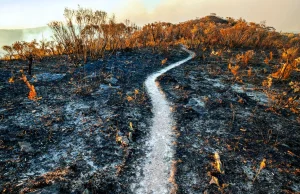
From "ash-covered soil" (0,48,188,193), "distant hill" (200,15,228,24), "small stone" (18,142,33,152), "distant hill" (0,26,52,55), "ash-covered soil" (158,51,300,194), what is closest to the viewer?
"ash-covered soil" (0,48,188,193)

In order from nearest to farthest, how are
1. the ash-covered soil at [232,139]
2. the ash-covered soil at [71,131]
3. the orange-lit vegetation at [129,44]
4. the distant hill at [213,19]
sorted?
1. the ash-covered soil at [71,131]
2. the ash-covered soil at [232,139]
3. the orange-lit vegetation at [129,44]
4. the distant hill at [213,19]

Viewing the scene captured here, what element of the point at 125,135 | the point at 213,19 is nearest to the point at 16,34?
the point at 213,19

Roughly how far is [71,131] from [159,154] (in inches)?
102

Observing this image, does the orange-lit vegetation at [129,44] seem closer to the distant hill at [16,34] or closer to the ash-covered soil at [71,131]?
the ash-covered soil at [71,131]

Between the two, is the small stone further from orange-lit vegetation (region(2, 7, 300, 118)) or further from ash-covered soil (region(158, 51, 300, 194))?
orange-lit vegetation (region(2, 7, 300, 118))

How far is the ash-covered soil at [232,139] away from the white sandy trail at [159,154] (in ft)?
0.82

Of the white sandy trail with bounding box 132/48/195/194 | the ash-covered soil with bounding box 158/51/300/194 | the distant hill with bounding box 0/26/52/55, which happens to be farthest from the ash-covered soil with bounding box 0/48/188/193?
the distant hill with bounding box 0/26/52/55

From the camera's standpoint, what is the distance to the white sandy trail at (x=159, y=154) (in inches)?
163

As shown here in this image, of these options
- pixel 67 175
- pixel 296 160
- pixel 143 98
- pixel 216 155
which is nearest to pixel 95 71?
pixel 143 98

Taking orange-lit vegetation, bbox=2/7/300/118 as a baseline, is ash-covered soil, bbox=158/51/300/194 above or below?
below

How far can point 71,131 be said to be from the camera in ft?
18.5

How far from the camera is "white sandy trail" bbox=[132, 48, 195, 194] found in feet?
13.6

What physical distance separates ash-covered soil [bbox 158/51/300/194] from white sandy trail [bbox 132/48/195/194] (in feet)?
0.82

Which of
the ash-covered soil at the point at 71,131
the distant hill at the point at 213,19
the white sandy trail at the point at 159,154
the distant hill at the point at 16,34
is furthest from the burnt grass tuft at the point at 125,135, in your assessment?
the distant hill at the point at 16,34
